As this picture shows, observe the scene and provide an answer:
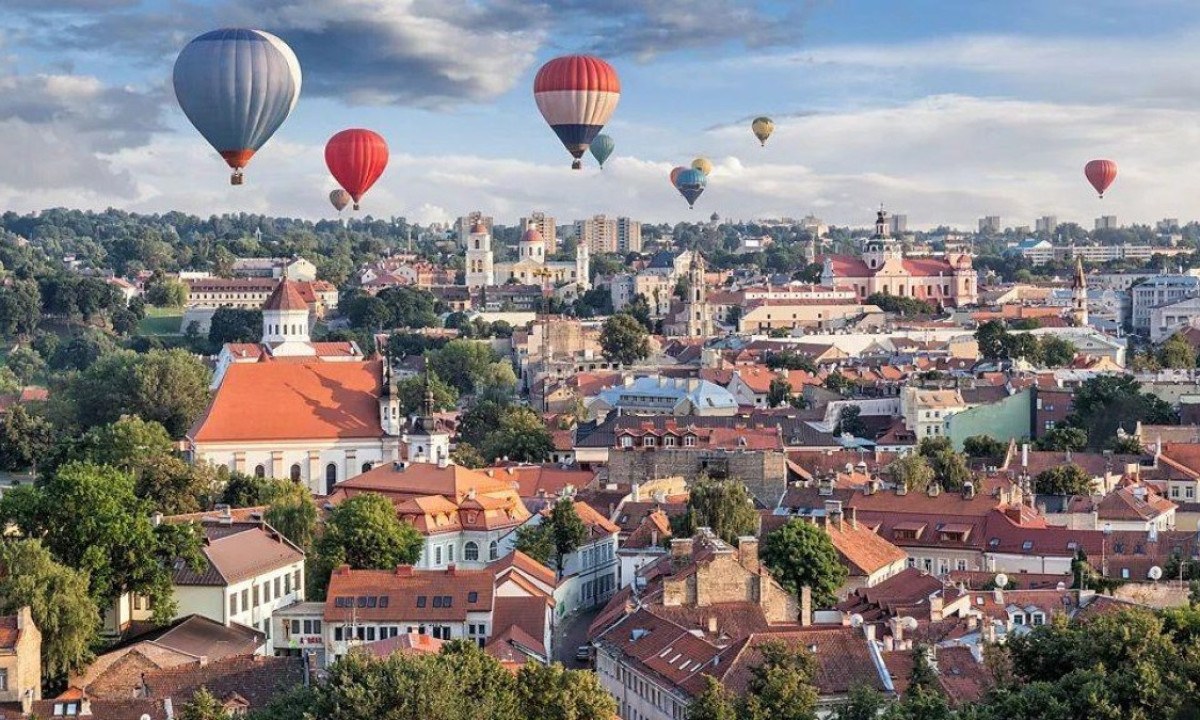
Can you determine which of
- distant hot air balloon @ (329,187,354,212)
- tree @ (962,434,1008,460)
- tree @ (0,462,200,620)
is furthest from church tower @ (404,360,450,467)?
distant hot air balloon @ (329,187,354,212)

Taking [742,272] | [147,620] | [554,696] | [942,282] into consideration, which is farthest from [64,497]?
[742,272]

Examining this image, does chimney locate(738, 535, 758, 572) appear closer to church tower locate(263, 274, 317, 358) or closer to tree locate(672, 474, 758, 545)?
tree locate(672, 474, 758, 545)

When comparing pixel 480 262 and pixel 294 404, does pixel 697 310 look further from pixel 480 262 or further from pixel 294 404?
pixel 294 404

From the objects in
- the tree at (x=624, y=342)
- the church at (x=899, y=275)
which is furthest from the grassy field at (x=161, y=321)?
the church at (x=899, y=275)

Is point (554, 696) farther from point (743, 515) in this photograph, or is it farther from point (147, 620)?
point (743, 515)

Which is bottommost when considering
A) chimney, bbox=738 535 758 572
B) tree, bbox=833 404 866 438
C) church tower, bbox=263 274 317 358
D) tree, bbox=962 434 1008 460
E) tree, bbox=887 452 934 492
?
tree, bbox=833 404 866 438
